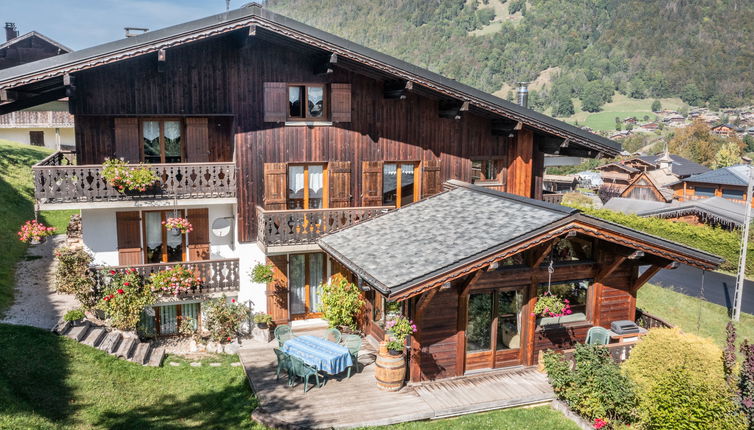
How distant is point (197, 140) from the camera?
55.3ft

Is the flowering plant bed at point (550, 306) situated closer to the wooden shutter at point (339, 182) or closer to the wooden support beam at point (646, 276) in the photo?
the wooden support beam at point (646, 276)

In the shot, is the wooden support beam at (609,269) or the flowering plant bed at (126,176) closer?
the wooden support beam at (609,269)

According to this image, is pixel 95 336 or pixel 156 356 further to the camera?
pixel 156 356

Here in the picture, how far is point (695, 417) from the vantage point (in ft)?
37.3

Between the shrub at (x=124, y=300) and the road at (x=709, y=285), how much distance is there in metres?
26.7

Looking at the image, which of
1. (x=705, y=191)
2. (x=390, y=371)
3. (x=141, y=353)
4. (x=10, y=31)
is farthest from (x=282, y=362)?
(x=705, y=191)

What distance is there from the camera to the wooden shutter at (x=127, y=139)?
16.3 m

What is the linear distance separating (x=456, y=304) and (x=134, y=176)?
363 inches

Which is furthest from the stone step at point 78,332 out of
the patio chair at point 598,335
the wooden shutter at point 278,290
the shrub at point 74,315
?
the patio chair at point 598,335

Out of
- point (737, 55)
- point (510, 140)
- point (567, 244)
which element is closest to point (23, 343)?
point (567, 244)

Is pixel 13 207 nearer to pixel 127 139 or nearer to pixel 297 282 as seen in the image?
pixel 127 139

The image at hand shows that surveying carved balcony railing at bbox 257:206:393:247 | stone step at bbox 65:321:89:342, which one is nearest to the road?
carved balcony railing at bbox 257:206:393:247

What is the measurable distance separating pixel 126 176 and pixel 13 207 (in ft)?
42.8

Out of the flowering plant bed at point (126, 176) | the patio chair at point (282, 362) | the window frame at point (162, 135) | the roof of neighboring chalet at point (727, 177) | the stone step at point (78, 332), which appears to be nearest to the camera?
the patio chair at point (282, 362)
